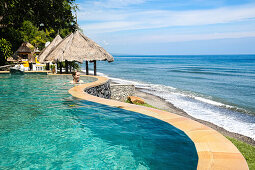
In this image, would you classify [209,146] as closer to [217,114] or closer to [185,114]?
[185,114]

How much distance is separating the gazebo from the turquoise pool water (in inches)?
301

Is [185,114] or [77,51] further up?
[77,51]

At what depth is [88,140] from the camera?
4371 millimetres

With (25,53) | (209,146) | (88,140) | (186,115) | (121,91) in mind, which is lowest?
(186,115)

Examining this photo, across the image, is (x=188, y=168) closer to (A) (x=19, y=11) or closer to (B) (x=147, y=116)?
(B) (x=147, y=116)

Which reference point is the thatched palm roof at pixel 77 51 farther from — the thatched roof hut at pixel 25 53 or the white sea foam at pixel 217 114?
the white sea foam at pixel 217 114

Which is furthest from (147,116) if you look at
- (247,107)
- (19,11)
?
(247,107)

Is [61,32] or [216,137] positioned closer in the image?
[216,137]

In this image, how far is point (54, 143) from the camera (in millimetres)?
4137

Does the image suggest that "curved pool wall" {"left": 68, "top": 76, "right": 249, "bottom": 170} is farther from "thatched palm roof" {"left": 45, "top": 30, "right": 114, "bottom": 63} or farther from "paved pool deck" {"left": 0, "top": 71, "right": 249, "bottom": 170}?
"thatched palm roof" {"left": 45, "top": 30, "right": 114, "bottom": 63}

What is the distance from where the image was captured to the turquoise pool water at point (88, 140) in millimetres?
3420

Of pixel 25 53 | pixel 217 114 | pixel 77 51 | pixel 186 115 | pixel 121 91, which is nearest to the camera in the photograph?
pixel 77 51

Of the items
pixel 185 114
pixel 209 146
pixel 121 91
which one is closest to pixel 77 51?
pixel 121 91

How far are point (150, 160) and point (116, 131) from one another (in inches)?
58.5
